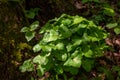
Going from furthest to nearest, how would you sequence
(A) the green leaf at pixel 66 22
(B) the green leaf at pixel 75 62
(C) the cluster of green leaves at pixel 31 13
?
(C) the cluster of green leaves at pixel 31 13 < (A) the green leaf at pixel 66 22 < (B) the green leaf at pixel 75 62

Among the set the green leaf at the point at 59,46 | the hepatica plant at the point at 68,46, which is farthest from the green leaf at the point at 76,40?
the green leaf at the point at 59,46

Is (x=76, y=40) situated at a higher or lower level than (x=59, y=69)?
higher

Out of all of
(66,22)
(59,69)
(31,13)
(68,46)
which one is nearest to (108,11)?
(31,13)

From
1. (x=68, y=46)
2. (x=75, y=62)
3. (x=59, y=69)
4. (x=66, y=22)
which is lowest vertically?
(x=59, y=69)

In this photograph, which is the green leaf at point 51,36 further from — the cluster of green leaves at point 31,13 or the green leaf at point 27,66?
the cluster of green leaves at point 31,13

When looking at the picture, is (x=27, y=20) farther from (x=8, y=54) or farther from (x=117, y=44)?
(x=117, y=44)

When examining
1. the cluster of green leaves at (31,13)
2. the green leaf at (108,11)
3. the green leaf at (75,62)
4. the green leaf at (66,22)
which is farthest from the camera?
the green leaf at (108,11)

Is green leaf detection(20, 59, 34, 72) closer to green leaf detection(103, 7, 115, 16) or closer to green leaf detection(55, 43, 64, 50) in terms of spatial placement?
green leaf detection(55, 43, 64, 50)

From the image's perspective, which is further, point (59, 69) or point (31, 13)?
point (31, 13)

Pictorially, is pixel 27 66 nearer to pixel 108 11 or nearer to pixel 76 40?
pixel 76 40
